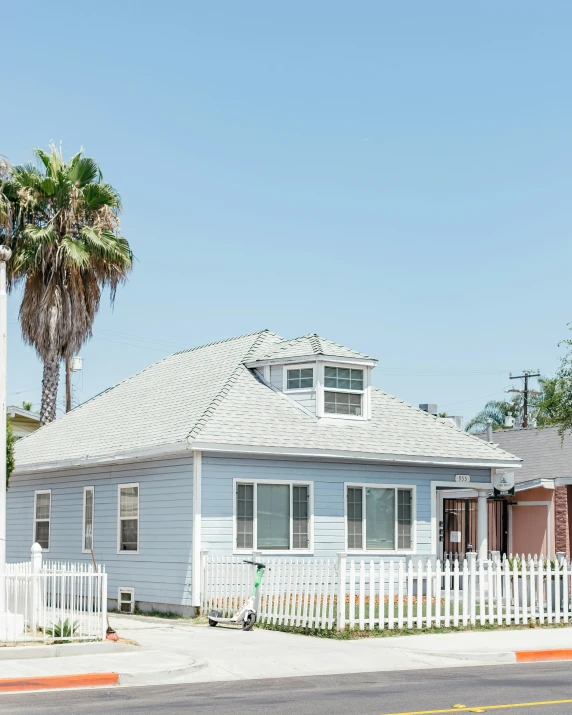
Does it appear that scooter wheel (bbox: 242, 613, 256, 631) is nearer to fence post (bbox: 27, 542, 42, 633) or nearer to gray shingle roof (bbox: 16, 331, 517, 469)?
fence post (bbox: 27, 542, 42, 633)

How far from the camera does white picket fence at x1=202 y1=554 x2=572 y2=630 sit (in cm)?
1834

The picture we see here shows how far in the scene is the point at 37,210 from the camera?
3506cm

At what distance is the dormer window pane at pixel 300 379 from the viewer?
25.7m

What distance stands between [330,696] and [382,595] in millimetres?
5894

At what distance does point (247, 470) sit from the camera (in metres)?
23.0

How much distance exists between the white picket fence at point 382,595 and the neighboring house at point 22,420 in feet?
67.2

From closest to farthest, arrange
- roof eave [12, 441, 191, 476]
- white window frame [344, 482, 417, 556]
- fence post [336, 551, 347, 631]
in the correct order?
fence post [336, 551, 347, 631]
roof eave [12, 441, 191, 476]
white window frame [344, 482, 417, 556]

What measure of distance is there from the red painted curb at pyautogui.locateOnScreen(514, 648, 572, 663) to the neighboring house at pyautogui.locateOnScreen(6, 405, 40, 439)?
89.2 ft

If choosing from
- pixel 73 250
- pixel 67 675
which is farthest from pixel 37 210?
pixel 67 675

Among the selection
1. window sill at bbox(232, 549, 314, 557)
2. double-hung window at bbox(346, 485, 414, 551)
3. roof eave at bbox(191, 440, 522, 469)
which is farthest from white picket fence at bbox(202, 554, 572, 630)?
double-hung window at bbox(346, 485, 414, 551)

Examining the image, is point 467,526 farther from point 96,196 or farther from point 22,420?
point 22,420

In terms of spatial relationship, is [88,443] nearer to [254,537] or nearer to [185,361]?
[185,361]

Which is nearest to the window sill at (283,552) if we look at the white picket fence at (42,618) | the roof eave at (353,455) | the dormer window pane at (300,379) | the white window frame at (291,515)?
the white window frame at (291,515)

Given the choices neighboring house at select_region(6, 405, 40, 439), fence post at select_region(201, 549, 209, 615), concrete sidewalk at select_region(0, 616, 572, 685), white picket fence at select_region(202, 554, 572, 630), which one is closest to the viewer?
concrete sidewalk at select_region(0, 616, 572, 685)
